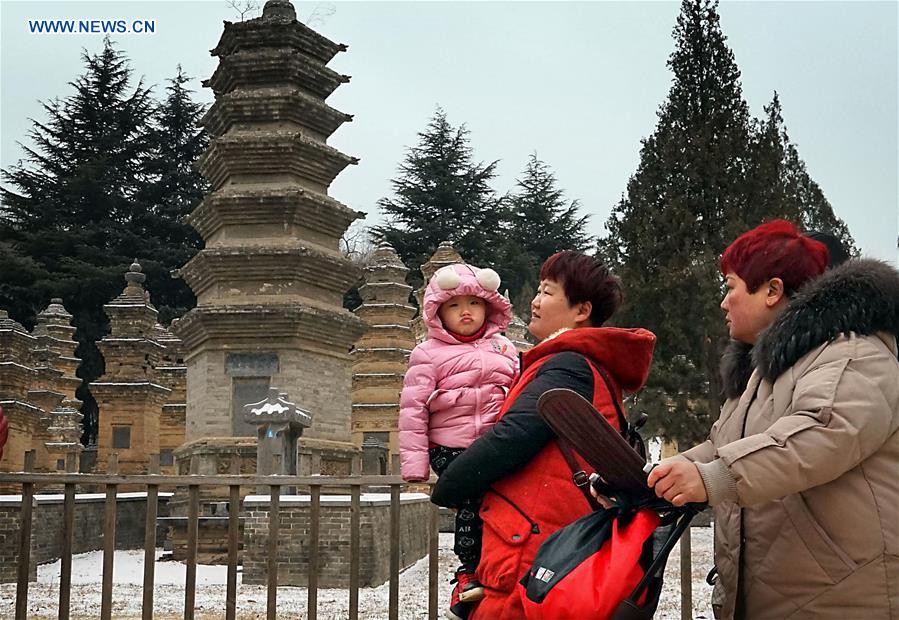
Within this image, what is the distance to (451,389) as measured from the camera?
365 centimetres

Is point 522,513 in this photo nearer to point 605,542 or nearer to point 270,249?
point 605,542

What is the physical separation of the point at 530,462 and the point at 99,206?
1634 inches

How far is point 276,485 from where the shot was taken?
572 centimetres

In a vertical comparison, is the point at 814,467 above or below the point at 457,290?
below

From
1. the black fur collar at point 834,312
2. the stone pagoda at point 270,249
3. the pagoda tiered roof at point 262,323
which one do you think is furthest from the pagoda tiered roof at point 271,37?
the black fur collar at point 834,312

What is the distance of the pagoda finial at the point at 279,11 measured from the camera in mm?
18781

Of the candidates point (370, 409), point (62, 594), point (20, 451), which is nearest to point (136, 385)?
point (20, 451)

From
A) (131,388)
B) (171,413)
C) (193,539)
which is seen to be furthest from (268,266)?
(171,413)

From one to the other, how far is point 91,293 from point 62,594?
116 feet

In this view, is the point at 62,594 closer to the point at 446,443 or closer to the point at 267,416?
the point at 446,443

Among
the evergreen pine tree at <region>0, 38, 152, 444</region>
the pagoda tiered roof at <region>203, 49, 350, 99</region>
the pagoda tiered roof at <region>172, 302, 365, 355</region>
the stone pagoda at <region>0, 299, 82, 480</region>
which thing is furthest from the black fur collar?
the evergreen pine tree at <region>0, 38, 152, 444</region>

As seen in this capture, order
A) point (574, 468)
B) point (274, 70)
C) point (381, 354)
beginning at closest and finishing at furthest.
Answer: point (574, 468)
point (274, 70)
point (381, 354)

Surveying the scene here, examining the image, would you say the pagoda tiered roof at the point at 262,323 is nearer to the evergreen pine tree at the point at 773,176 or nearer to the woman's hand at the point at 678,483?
the evergreen pine tree at the point at 773,176

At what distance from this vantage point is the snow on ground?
941 cm
